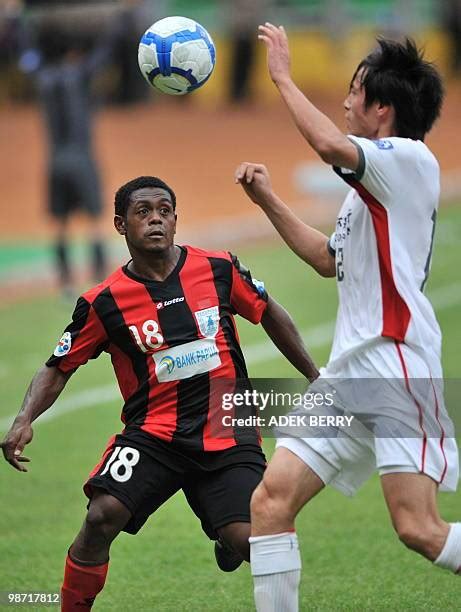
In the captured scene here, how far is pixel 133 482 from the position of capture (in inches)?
237

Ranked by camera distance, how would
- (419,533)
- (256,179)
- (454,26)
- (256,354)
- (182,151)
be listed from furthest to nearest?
(454,26)
(182,151)
(256,354)
(256,179)
(419,533)

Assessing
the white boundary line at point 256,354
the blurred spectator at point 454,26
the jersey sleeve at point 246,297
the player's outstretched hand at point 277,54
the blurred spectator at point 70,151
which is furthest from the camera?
the blurred spectator at point 454,26

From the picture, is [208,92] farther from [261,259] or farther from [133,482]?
[133,482]

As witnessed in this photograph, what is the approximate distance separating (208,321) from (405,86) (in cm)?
143

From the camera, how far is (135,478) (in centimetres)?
602

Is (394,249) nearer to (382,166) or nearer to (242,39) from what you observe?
(382,166)

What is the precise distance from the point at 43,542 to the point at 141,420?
205 centimetres

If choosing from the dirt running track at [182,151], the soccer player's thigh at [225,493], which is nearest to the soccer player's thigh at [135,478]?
the soccer player's thigh at [225,493]

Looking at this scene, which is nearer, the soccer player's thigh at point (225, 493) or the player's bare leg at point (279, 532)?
the player's bare leg at point (279, 532)

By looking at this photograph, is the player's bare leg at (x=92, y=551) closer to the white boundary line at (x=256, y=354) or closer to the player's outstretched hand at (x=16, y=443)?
the player's outstretched hand at (x=16, y=443)

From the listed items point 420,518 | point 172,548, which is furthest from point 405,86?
point 172,548

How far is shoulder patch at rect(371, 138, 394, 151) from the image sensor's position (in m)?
5.46

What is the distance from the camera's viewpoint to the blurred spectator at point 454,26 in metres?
35.8

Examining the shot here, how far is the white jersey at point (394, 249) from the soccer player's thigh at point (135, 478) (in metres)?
1.02
